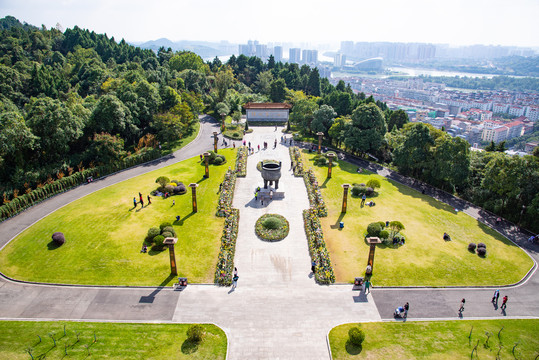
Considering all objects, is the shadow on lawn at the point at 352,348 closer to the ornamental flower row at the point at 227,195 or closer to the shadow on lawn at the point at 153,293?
the shadow on lawn at the point at 153,293

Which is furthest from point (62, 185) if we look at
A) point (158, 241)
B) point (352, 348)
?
point (352, 348)

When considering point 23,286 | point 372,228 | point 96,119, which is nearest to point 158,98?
point 96,119

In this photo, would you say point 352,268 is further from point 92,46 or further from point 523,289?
point 92,46

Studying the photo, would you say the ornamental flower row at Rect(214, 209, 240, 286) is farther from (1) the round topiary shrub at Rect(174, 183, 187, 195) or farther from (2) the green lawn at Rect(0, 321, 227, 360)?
(1) the round topiary shrub at Rect(174, 183, 187, 195)

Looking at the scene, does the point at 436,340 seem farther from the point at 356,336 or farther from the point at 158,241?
the point at 158,241

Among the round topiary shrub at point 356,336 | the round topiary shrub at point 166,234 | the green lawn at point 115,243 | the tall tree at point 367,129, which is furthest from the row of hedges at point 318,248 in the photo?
the tall tree at point 367,129

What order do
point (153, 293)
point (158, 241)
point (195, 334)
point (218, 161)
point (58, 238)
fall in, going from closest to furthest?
point (195, 334), point (153, 293), point (158, 241), point (58, 238), point (218, 161)
